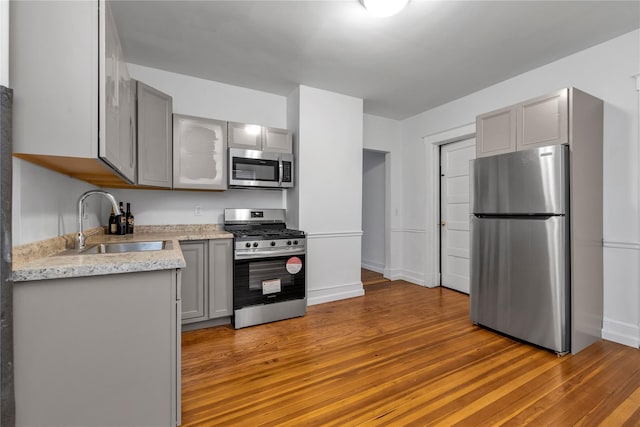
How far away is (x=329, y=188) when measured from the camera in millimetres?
3779

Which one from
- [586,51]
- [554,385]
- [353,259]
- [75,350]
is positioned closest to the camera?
[75,350]

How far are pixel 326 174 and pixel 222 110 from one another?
1.47m

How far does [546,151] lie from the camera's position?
2338 mm

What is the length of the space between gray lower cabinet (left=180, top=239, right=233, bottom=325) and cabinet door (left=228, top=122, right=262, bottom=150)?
1.12 m

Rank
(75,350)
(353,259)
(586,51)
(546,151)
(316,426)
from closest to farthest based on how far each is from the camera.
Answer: (75,350)
(316,426)
(546,151)
(586,51)
(353,259)

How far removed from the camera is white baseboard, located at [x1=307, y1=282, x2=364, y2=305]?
11.9 ft

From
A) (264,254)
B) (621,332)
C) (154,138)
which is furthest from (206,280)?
(621,332)

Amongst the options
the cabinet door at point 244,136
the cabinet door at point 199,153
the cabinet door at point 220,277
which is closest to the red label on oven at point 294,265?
the cabinet door at point 220,277

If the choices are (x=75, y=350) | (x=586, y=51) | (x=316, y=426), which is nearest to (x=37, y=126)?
(x=75, y=350)

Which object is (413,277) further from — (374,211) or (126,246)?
(126,246)

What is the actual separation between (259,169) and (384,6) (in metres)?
2.00

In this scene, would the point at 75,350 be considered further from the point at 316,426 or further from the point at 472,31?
the point at 472,31

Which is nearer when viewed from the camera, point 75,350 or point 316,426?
point 75,350

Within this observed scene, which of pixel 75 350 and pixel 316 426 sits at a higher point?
pixel 75 350
